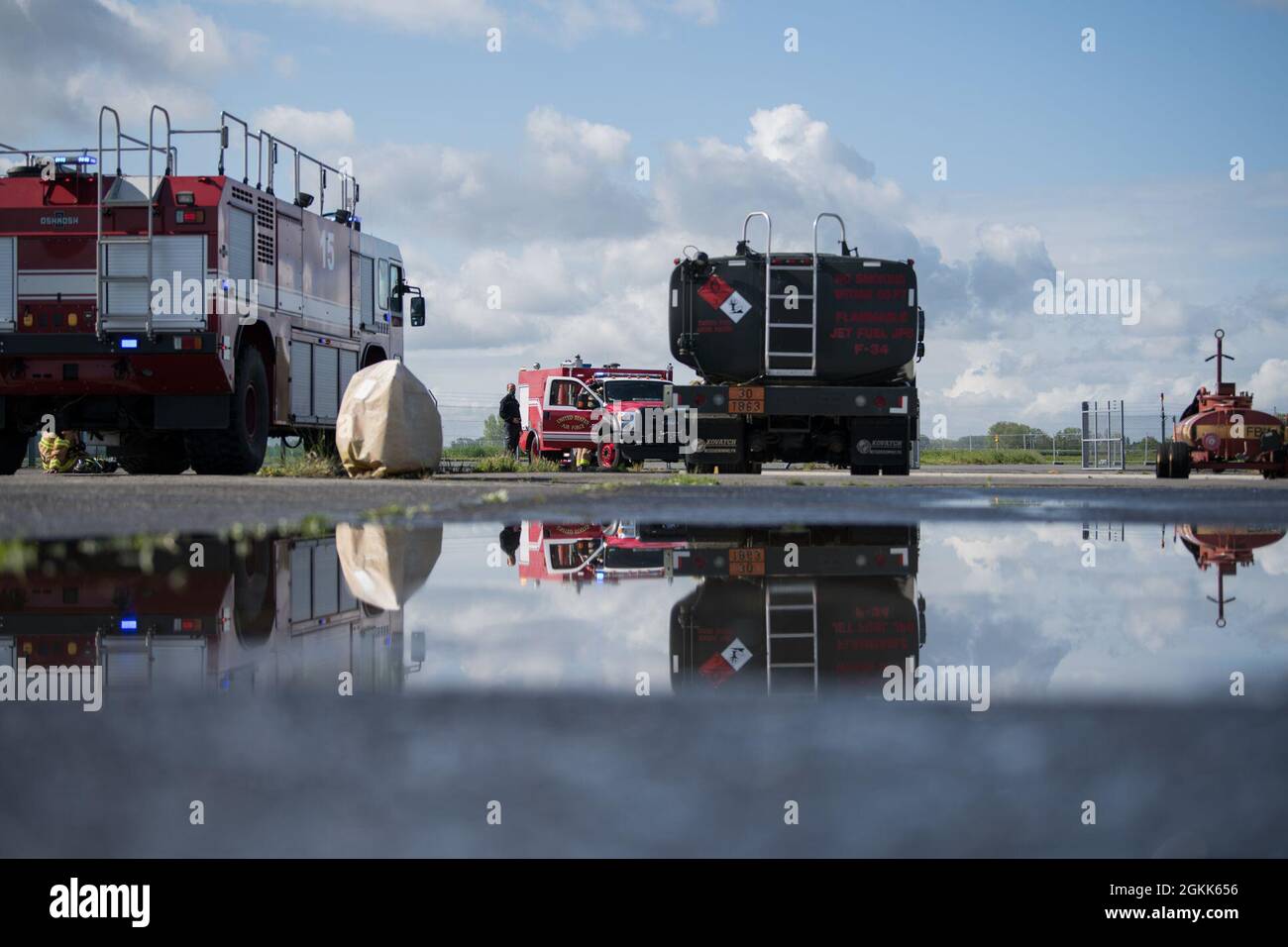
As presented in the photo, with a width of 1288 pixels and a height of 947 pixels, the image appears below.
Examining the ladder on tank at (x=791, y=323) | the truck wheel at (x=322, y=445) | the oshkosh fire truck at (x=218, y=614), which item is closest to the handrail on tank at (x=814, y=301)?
the ladder on tank at (x=791, y=323)

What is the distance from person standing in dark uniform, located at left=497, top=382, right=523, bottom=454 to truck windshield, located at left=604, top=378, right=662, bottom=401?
3.29m

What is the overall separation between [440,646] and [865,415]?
15.6 meters

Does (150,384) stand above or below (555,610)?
above

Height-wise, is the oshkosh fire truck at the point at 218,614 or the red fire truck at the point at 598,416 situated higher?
the red fire truck at the point at 598,416

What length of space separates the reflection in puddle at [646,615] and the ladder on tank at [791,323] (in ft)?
39.0

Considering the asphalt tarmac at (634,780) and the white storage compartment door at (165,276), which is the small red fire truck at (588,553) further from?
the white storage compartment door at (165,276)

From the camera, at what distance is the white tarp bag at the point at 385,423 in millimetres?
16625

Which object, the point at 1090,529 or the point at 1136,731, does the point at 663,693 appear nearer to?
the point at 1136,731

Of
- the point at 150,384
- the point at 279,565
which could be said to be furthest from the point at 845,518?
the point at 150,384

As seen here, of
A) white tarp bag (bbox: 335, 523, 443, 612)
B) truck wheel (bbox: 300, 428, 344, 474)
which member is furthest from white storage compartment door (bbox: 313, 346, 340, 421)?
white tarp bag (bbox: 335, 523, 443, 612)

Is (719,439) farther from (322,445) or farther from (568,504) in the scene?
(568,504)

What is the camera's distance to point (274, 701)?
321 centimetres

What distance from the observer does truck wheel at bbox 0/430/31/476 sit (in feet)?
65.1

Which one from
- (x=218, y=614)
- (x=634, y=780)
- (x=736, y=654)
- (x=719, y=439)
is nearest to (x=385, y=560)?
(x=218, y=614)
